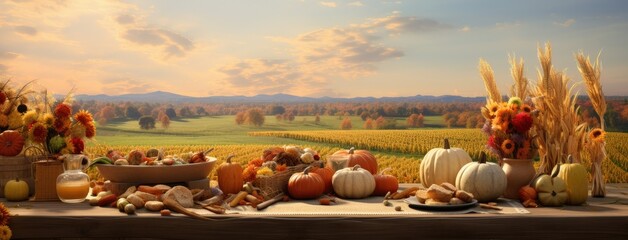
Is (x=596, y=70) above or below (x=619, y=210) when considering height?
above

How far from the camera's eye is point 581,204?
466 cm

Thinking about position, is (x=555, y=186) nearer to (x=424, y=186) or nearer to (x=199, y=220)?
(x=424, y=186)

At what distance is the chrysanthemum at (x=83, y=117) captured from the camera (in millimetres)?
5254

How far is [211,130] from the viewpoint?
1173 cm

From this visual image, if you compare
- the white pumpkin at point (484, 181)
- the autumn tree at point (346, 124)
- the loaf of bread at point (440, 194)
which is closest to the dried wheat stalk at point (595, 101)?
the white pumpkin at point (484, 181)

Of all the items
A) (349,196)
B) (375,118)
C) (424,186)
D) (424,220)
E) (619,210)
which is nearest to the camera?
(424,220)

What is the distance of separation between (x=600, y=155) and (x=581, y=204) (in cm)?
62

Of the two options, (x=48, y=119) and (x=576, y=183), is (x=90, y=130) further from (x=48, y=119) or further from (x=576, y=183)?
(x=576, y=183)

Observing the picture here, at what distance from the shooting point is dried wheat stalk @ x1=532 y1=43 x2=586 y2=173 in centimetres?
500

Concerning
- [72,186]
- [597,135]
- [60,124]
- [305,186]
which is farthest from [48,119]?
[597,135]

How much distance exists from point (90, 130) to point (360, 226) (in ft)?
8.29

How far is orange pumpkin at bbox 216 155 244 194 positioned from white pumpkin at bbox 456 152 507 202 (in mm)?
1726

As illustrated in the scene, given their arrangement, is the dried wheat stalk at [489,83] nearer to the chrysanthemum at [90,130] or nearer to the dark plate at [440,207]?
the dark plate at [440,207]

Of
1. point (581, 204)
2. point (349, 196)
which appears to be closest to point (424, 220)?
point (349, 196)
